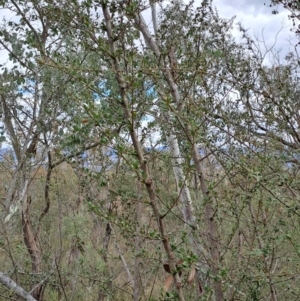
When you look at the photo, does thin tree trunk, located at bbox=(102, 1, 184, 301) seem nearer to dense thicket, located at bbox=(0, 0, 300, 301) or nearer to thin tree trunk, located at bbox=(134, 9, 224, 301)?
dense thicket, located at bbox=(0, 0, 300, 301)

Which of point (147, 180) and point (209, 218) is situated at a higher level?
point (147, 180)

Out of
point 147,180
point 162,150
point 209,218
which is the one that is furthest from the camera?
point 162,150

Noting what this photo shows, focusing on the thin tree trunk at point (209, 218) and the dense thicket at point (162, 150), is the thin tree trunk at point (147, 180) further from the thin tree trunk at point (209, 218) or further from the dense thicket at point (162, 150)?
the thin tree trunk at point (209, 218)

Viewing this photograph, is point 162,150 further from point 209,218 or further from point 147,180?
point 147,180

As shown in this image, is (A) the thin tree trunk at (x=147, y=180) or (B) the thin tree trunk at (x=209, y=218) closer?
(A) the thin tree trunk at (x=147, y=180)

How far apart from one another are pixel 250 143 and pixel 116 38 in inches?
50.0

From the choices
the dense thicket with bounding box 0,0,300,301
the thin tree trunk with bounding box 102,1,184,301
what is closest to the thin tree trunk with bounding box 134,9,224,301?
the dense thicket with bounding box 0,0,300,301

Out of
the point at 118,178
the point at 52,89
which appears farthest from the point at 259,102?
the point at 52,89

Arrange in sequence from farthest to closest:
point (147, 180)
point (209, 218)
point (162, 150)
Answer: point (162, 150)
point (209, 218)
point (147, 180)

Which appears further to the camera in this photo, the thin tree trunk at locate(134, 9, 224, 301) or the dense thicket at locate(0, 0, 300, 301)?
the thin tree trunk at locate(134, 9, 224, 301)

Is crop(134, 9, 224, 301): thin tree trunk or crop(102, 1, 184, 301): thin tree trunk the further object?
crop(134, 9, 224, 301): thin tree trunk

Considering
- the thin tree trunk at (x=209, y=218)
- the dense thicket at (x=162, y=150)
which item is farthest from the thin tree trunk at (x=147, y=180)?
the thin tree trunk at (x=209, y=218)

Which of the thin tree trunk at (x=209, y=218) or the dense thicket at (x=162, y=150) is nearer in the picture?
the dense thicket at (x=162, y=150)

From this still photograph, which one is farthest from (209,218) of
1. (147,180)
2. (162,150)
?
(147,180)
